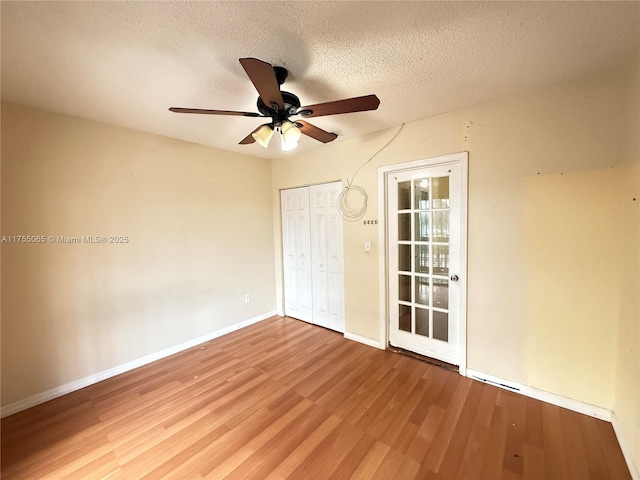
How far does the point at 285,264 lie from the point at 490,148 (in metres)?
3.06

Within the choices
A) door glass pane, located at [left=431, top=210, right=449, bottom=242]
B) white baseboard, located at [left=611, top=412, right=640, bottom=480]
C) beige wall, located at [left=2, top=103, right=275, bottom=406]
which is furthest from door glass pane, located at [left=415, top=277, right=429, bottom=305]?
beige wall, located at [left=2, top=103, right=275, bottom=406]

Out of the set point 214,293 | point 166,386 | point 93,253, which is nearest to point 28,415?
point 166,386

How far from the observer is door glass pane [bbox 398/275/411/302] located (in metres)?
2.81

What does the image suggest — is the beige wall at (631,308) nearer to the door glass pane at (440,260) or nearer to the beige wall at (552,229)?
the beige wall at (552,229)

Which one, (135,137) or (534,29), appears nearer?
(534,29)

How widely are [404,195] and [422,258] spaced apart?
71cm

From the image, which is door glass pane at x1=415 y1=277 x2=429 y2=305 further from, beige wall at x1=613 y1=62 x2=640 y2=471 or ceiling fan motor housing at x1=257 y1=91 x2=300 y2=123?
ceiling fan motor housing at x1=257 y1=91 x2=300 y2=123

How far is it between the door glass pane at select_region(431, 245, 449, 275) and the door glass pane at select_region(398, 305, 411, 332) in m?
0.57

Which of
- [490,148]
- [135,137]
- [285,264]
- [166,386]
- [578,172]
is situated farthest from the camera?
[285,264]

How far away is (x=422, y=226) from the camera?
2648 mm

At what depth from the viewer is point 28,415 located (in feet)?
6.66

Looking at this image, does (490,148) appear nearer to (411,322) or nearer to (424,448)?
(411,322)

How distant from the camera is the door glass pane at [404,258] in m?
2.79

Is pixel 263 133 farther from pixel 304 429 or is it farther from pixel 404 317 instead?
pixel 404 317
